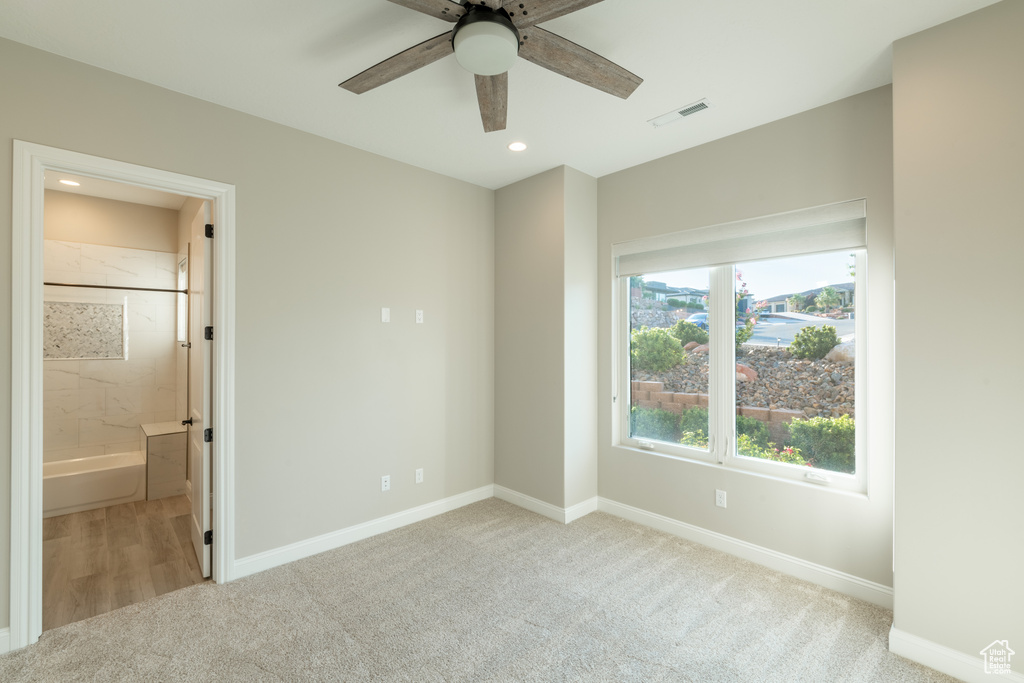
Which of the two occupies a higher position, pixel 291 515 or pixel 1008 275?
pixel 1008 275

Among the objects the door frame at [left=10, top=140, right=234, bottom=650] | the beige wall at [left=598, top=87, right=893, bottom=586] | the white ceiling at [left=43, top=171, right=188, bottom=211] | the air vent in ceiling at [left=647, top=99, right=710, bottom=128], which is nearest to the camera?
the door frame at [left=10, top=140, right=234, bottom=650]

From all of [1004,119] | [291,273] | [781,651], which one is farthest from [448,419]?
[1004,119]

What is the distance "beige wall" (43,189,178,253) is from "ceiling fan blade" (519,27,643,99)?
449 cm

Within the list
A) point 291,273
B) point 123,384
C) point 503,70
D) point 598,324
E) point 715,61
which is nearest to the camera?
point 503,70

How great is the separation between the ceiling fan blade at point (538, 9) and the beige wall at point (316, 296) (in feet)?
6.31

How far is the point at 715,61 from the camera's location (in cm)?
228

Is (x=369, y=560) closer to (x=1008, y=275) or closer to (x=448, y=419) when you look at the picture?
(x=448, y=419)

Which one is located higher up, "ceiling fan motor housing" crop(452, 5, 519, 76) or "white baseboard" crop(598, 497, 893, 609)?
"ceiling fan motor housing" crop(452, 5, 519, 76)

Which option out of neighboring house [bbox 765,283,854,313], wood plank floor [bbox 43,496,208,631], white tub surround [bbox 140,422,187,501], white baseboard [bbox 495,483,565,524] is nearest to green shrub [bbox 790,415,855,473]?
neighboring house [bbox 765,283,854,313]

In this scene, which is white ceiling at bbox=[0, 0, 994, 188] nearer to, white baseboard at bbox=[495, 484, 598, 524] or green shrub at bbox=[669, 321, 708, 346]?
green shrub at bbox=[669, 321, 708, 346]

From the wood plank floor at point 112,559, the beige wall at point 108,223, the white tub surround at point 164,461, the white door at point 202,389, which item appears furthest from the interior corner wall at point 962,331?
the beige wall at point 108,223

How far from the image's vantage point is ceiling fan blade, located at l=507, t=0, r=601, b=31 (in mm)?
1593

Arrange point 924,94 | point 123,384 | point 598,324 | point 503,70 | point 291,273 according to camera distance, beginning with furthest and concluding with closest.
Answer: point 123,384
point 598,324
point 291,273
point 924,94
point 503,70

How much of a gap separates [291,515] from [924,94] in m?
3.92
